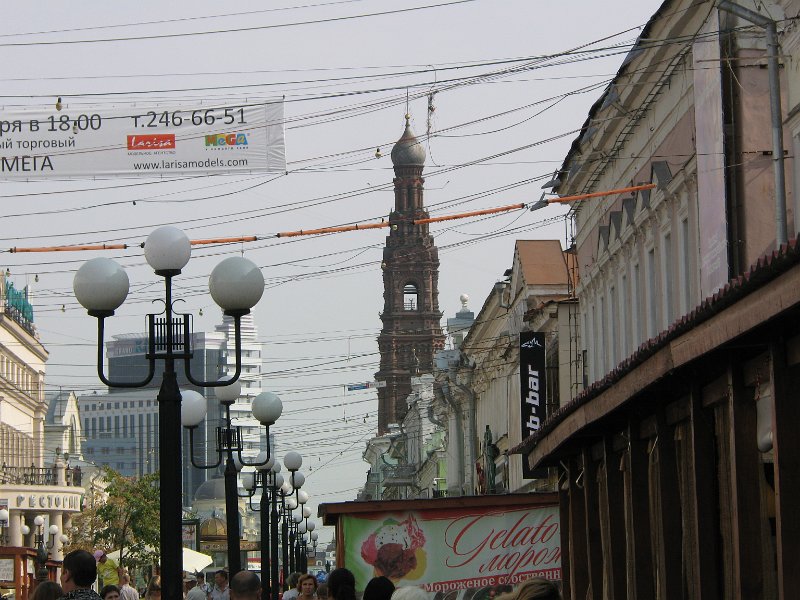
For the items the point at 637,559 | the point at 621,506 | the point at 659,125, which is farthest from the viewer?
the point at 659,125

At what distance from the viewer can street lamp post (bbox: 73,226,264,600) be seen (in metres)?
14.1

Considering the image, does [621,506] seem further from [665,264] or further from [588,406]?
[665,264]

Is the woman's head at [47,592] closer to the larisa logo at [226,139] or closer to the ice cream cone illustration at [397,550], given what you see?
the ice cream cone illustration at [397,550]

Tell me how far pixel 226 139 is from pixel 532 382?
63.0 ft

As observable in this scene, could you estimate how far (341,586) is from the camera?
11.8 meters

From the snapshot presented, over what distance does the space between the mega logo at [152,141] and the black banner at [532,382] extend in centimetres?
1923

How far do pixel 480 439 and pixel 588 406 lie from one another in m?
52.9

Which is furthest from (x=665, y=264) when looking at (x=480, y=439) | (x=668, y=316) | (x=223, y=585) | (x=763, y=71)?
(x=480, y=439)

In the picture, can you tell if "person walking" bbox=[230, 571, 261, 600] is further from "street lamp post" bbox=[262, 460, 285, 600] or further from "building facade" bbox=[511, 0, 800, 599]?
"street lamp post" bbox=[262, 460, 285, 600]

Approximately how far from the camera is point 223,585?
25.1 metres

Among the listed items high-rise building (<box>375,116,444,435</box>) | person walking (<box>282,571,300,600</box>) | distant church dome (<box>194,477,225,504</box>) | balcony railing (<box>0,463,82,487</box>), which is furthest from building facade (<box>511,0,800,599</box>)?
distant church dome (<box>194,477,225,504</box>)

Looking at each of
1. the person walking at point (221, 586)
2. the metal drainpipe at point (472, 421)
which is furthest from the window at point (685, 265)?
the metal drainpipe at point (472, 421)

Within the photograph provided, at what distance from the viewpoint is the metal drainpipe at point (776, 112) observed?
2012 cm

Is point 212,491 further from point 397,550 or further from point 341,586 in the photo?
point 341,586
